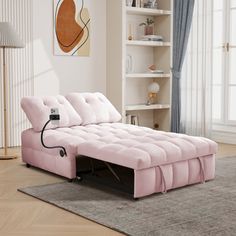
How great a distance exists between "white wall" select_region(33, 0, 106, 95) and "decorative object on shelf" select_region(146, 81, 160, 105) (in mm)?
713

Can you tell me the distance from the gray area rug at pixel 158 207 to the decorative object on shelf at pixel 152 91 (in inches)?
120

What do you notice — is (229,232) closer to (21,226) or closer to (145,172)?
(145,172)

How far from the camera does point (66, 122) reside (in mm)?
4996

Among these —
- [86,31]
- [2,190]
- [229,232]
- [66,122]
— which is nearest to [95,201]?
[2,190]

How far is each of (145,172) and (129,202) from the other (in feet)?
0.84

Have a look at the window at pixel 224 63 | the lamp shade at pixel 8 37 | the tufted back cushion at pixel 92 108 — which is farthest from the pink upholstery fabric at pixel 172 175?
the window at pixel 224 63

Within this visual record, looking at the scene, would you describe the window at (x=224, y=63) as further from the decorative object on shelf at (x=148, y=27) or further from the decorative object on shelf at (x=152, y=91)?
the decorative object on shelf at (x=148, y=27)

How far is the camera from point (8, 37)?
5129 millimetres

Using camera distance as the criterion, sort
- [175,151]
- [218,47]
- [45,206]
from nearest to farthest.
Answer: [45,206], [175,151], [218,47]

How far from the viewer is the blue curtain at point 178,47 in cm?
702

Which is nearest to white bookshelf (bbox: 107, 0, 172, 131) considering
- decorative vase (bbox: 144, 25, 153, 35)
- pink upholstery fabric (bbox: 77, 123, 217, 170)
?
decorative vase (bbox: 144, 25, 153, 35)

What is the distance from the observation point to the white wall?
637 centimetres

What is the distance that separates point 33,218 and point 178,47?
4521 millimetres

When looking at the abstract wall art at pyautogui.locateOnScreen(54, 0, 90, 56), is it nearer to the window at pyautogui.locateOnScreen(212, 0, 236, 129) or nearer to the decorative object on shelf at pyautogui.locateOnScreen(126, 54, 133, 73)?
the decorative object on shelf at pyautogui.locateOnScreen(126, 54, 133, 73)
